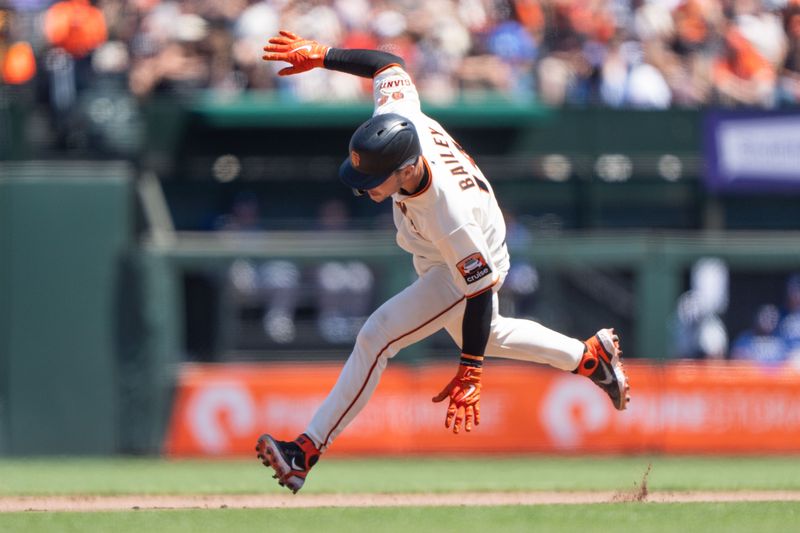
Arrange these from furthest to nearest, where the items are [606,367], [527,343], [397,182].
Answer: [606,367] < [527,343] < [397,182]

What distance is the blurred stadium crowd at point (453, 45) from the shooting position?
1183cm

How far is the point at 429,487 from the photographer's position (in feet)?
26.0

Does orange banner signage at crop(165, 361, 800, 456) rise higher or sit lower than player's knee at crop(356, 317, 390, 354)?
lower

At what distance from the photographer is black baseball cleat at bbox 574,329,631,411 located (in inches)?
270

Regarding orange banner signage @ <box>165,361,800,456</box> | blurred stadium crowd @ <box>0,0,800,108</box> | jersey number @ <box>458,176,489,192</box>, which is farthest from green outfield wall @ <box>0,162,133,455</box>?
jersey number @ <box>458,176,489,192</box>

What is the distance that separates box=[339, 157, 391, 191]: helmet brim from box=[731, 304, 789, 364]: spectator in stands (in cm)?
625

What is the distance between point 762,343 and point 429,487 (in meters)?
4.54

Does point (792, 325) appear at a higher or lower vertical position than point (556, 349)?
lower

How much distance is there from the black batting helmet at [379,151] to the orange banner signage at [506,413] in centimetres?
538

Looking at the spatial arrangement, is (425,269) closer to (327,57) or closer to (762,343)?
(327,57)

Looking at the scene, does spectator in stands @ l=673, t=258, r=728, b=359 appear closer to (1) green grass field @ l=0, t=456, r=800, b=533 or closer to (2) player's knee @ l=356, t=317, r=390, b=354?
(1) green grass field @ l=0, t=456, r=800, b=533

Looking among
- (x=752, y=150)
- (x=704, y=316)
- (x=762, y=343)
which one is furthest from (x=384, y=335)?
(x=752, y=150)

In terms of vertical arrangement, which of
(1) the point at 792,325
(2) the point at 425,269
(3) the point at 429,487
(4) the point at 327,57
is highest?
(4) the point at 327,57

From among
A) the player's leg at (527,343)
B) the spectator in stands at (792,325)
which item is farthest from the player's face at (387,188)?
the spectator in stands at (792,325)
